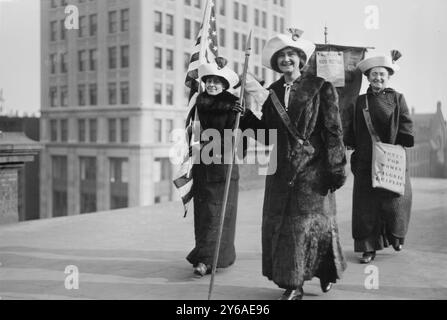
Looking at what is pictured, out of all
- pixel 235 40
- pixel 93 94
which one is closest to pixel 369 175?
pixel 235 40

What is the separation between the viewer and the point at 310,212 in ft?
14.5

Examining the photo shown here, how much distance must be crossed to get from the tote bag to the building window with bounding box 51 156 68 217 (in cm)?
4864

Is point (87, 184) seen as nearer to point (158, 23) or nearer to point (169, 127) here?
point (169, 127)

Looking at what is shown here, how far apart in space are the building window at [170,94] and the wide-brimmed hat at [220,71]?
39.3 metres

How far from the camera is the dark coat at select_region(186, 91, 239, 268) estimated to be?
17.8 feet

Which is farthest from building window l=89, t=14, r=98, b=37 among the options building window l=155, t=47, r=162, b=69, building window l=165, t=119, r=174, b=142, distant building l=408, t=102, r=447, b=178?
distant building l=408, t=102, r=447, b=178

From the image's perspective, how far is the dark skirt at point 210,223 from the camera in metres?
5.46

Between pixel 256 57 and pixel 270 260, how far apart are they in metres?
46.4

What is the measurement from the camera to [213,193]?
550 centimetres

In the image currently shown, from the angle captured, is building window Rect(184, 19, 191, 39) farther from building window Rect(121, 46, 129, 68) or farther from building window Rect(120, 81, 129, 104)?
building window Rect(120, 81, 129, 104)

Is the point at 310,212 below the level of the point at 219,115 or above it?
below

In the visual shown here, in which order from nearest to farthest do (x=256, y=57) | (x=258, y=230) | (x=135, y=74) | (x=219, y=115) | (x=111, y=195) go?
(x=219, y=115) < (x=258, y=230) < (x=135, y=74) < (x=111, y=195) < (x=256, y=57)
